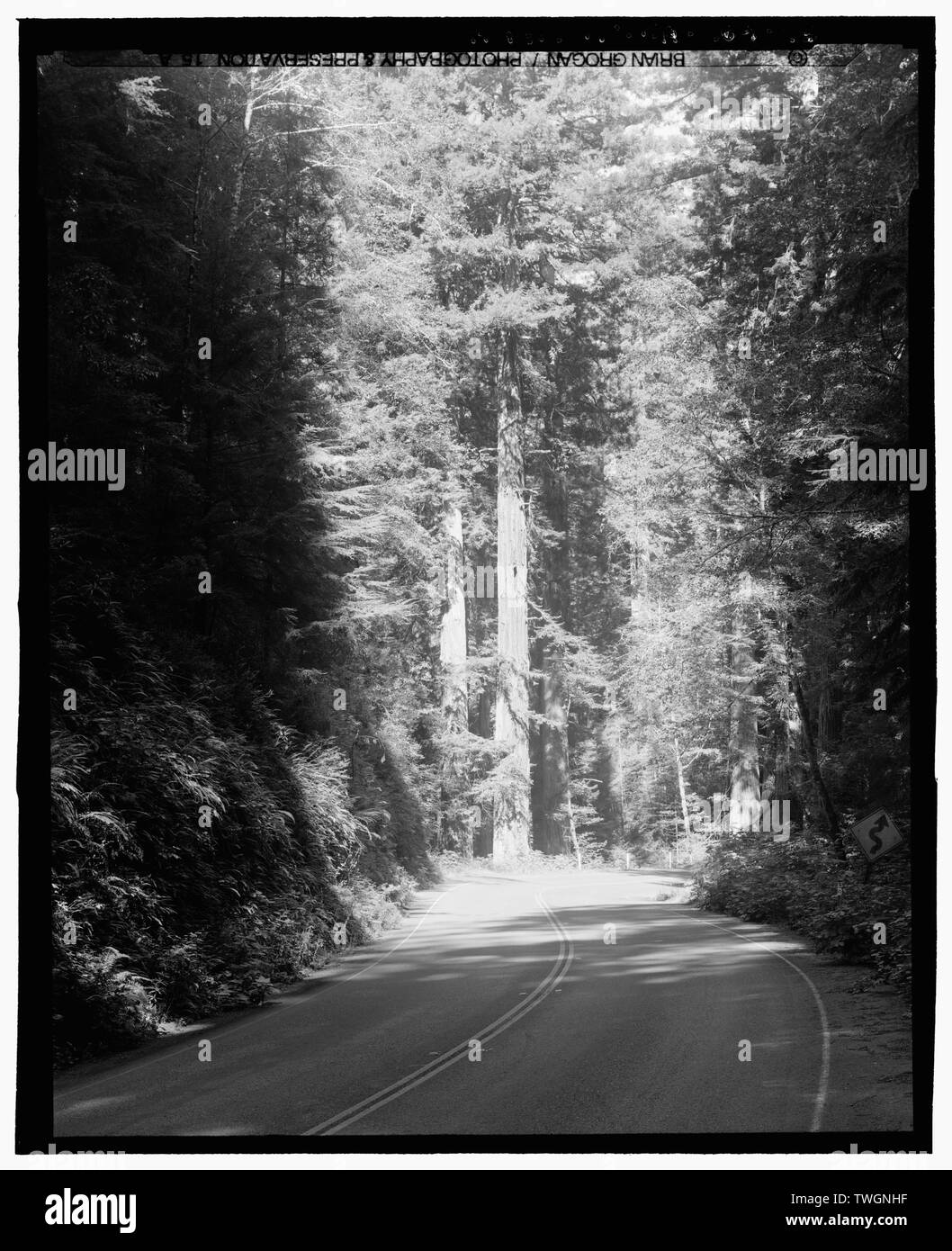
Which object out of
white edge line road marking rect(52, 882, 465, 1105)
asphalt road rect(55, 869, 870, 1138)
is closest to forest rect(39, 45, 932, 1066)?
white edge line road marking rect(52, 882, 465, 1105)

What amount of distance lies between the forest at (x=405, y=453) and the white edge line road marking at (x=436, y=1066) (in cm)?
275

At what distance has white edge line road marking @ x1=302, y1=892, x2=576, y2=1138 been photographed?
28.6ft

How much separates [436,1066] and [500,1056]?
640mm

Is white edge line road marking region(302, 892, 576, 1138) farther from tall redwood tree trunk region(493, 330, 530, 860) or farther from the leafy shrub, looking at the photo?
tall redwood tree trunk region(493, 330, 530, 860)

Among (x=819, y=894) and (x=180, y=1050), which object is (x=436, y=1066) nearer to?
(x=180, y=1050)

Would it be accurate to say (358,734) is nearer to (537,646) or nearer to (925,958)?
(925,958)

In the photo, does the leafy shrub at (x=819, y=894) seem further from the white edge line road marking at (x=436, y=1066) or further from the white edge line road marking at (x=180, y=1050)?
the white edge line road marking at (x=180, y=1050)

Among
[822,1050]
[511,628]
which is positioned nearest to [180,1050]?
[822,1050]

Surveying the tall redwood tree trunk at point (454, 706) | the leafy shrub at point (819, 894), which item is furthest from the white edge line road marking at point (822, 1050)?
the tall redwood tree trunk at point (454, 706)

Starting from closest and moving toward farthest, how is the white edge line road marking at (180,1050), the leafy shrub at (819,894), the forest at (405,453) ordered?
1. the white edge line road marking at (180,1050)
2. the forest at (405,453)
3. the leafy shrub at (819,894)

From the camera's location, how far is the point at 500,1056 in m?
10.6

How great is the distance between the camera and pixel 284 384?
16766 millimetres

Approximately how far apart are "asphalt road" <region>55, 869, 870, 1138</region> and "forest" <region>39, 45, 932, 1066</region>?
1228 millimetres

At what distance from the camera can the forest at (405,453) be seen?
39.8ft
